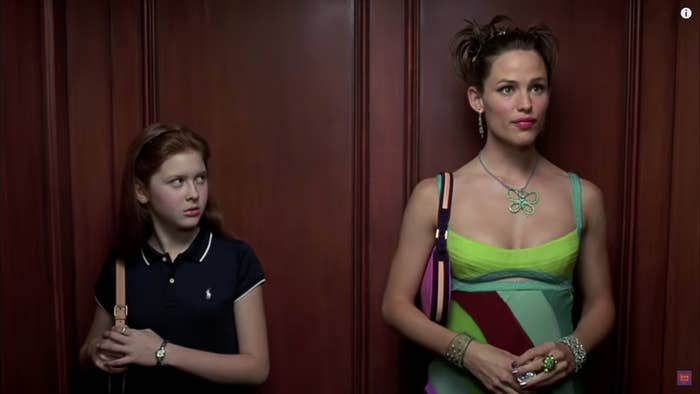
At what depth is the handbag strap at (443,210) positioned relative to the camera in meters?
1.65

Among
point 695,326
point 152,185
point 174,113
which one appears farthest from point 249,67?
point 695,326

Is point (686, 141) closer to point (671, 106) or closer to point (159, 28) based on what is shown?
point (671, 106)

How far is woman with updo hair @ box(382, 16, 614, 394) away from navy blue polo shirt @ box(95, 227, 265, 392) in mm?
336

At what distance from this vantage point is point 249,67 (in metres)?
1.96

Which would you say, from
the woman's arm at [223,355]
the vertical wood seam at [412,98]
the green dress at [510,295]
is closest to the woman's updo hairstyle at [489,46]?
the vertical wood seam at [412,98]

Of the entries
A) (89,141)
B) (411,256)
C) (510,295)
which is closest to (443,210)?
(411,256)

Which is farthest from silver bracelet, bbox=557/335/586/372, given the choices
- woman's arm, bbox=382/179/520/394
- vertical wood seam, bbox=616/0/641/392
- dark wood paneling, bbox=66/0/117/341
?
dark wood paneling, bbox=66/0/117/341

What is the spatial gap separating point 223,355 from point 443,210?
0.54 meters

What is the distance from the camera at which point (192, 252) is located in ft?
5.45

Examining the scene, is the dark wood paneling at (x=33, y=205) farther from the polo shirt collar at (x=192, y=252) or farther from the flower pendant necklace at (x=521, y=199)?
the flower pendant necklace at (x=521, y=199)

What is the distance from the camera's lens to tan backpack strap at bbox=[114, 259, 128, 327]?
5.26 feet

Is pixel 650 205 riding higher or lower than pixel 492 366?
higher

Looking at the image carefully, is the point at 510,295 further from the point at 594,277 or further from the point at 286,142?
the point at 286,142

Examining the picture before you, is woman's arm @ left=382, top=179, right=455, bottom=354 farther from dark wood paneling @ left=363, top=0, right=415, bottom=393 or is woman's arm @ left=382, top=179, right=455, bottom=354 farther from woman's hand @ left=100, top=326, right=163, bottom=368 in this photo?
woman's hand @ left=100, top=326, right=163, bottom=368
